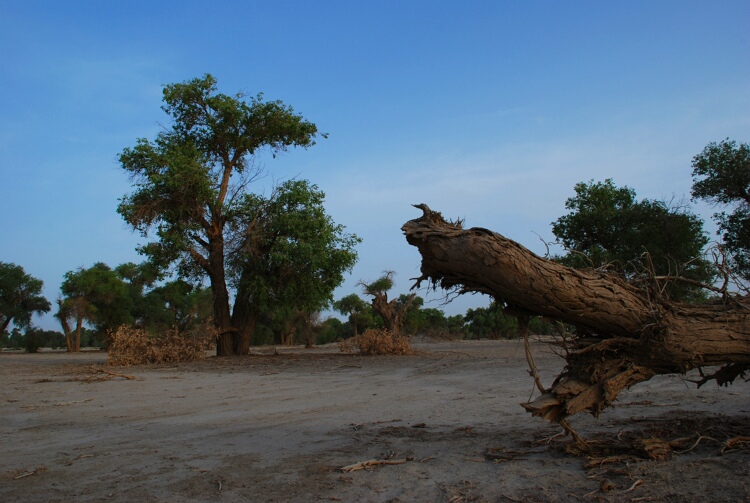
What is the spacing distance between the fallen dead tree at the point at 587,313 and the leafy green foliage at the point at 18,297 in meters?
46.5

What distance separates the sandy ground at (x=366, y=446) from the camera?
4.03m

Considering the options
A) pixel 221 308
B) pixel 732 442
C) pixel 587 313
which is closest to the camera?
pixel 732 442

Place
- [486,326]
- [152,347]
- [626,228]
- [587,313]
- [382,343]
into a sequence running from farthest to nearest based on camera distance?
[486,326] → [626,228] → [382,343] → [152,347] → [587,313]

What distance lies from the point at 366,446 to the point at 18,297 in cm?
4683

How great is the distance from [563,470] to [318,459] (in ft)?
6.56

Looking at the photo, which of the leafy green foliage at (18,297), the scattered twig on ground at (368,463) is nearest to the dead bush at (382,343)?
the scattered twig on ground at (368,463)

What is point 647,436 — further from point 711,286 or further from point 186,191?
point 186,191

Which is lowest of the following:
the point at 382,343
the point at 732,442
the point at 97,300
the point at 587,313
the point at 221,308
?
the point at 732,442

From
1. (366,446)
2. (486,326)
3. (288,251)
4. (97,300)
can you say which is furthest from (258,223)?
(486,326)

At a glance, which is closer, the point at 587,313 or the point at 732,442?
the point at 732,442

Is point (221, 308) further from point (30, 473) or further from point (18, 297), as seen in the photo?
point (18, 297)

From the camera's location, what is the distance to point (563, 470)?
14.0ft

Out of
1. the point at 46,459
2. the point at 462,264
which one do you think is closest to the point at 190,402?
the point at 46,459

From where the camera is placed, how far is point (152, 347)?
18812 millimetres
